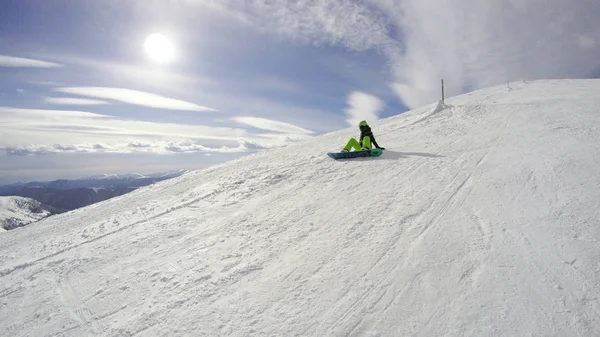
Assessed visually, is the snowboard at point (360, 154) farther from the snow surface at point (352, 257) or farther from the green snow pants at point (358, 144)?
the snow surface at point (352, 257)

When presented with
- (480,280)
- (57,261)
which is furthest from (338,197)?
(57,261)

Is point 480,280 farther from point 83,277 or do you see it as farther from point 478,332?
point 83,277

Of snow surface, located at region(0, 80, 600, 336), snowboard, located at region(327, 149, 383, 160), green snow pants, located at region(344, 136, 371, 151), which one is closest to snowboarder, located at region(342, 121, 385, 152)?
green snow pants, located at region(344, 136, 371, 151)

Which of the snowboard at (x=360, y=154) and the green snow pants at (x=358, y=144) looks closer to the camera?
the snowboard at (x=360, y=154)

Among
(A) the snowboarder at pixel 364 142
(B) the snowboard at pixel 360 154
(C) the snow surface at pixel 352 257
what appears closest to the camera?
(C) the snow surface at pixel 352 257

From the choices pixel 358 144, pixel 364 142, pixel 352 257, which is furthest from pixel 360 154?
pixel 352 257

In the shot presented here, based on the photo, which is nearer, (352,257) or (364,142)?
(352,257)

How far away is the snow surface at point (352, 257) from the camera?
359 cm

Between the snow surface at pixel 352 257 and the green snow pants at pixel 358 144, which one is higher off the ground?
the green snow pants at pixel 358 144

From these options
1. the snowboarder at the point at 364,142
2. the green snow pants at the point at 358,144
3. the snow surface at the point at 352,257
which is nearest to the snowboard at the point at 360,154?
the snowboarder at the point at 364,142

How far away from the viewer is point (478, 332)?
126 inches

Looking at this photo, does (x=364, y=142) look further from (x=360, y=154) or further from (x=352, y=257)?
(x=352, y=257)

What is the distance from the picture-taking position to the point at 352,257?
4.81m

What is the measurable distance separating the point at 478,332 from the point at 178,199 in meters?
9.20
